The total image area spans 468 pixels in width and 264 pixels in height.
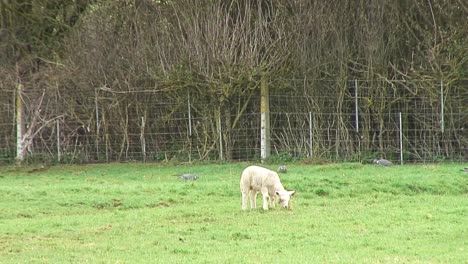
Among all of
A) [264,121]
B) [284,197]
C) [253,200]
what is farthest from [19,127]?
[284,197]

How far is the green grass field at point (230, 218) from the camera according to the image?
35.7 feet

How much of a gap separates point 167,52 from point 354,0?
622 centimetres

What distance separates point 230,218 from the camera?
1460cm

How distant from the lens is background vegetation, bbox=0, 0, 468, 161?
25.2 m

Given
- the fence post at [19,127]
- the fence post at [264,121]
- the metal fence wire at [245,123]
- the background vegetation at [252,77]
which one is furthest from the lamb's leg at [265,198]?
the fence post at [19,127]

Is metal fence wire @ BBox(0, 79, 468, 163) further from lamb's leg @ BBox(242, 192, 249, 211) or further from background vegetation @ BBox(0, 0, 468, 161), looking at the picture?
lamb's leg @ BBox(242, 192, 249, 211)

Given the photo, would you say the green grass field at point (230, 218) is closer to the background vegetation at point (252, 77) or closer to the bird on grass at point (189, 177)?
the bird on grass at point (189, 177)

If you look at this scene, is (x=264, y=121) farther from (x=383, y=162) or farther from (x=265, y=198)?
(x=265, y=198)

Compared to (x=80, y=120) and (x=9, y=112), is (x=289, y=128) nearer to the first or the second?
(x=80, y=120)

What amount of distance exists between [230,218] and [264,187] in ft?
3.73

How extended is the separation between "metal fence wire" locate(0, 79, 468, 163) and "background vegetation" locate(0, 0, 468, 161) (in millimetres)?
37

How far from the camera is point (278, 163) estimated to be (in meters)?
25.0

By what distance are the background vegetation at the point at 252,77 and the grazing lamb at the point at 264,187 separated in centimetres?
1010

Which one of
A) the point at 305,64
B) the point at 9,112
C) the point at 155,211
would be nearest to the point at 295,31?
the point at 305,64
